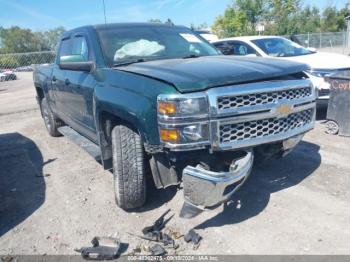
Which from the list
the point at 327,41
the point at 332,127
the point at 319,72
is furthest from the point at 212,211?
the point at 327,41

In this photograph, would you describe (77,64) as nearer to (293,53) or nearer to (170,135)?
(170,135)

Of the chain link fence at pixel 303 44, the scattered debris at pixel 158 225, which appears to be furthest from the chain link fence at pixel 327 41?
the scattered debris at pixel 158 225

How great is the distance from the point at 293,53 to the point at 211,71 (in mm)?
6013

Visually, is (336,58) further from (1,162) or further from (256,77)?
(1,162)

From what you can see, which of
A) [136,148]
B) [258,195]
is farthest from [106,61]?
[258,195]

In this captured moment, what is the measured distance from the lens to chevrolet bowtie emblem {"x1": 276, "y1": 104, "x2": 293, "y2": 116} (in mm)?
3172

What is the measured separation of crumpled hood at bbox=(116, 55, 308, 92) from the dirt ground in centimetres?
137

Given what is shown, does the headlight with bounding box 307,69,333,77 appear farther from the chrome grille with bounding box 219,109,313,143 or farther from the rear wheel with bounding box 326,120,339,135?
the chrome grille with bounding box 219,109,313,143

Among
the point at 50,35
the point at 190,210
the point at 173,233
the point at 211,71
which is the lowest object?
the point at 173,233

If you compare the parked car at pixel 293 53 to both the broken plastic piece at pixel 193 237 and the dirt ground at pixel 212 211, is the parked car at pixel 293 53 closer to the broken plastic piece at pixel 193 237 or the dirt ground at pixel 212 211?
the dirt ground at pixel 212 211

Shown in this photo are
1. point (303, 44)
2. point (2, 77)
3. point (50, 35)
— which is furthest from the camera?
point (50, 35)

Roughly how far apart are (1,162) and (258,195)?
4.15 meters

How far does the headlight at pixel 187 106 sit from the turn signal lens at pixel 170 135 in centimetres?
13

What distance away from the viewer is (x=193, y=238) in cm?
321
